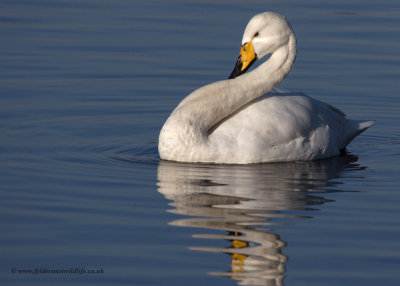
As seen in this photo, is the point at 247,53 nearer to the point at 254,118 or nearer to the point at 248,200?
the point at 254,118

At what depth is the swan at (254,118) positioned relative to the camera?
10594 mm

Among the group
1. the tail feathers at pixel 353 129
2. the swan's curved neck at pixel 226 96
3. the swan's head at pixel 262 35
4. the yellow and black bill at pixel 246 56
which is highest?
the swan's head at pixel 262 35

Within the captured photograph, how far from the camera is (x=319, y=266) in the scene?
735 centimetres

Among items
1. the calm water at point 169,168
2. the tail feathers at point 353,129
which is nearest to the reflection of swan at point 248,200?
the calm water at point 169,168

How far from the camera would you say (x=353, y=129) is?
39.1 feet

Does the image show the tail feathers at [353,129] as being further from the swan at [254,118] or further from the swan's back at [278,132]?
the swan at [254,118]

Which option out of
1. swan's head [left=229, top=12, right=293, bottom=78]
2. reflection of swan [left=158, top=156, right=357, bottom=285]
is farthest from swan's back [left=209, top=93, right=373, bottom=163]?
swan's head [left=229, top=12, right=293, bottom=78]

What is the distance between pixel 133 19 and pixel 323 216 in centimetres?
1025

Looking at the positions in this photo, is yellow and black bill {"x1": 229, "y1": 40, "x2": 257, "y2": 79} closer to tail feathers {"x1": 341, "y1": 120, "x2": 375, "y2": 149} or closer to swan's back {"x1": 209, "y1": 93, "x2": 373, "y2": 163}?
swan's back {"x1": 209, "y1": 93, "x2": 373, "y2": 163}

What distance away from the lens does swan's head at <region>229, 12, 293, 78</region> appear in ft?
35.9

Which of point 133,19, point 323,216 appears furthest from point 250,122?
point 133,19

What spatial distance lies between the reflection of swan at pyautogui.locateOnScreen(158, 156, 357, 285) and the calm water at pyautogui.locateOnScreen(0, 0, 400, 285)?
21 millimetres

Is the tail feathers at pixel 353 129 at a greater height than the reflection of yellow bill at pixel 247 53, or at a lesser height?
lesser

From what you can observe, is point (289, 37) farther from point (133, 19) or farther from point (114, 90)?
point (133, 19)
